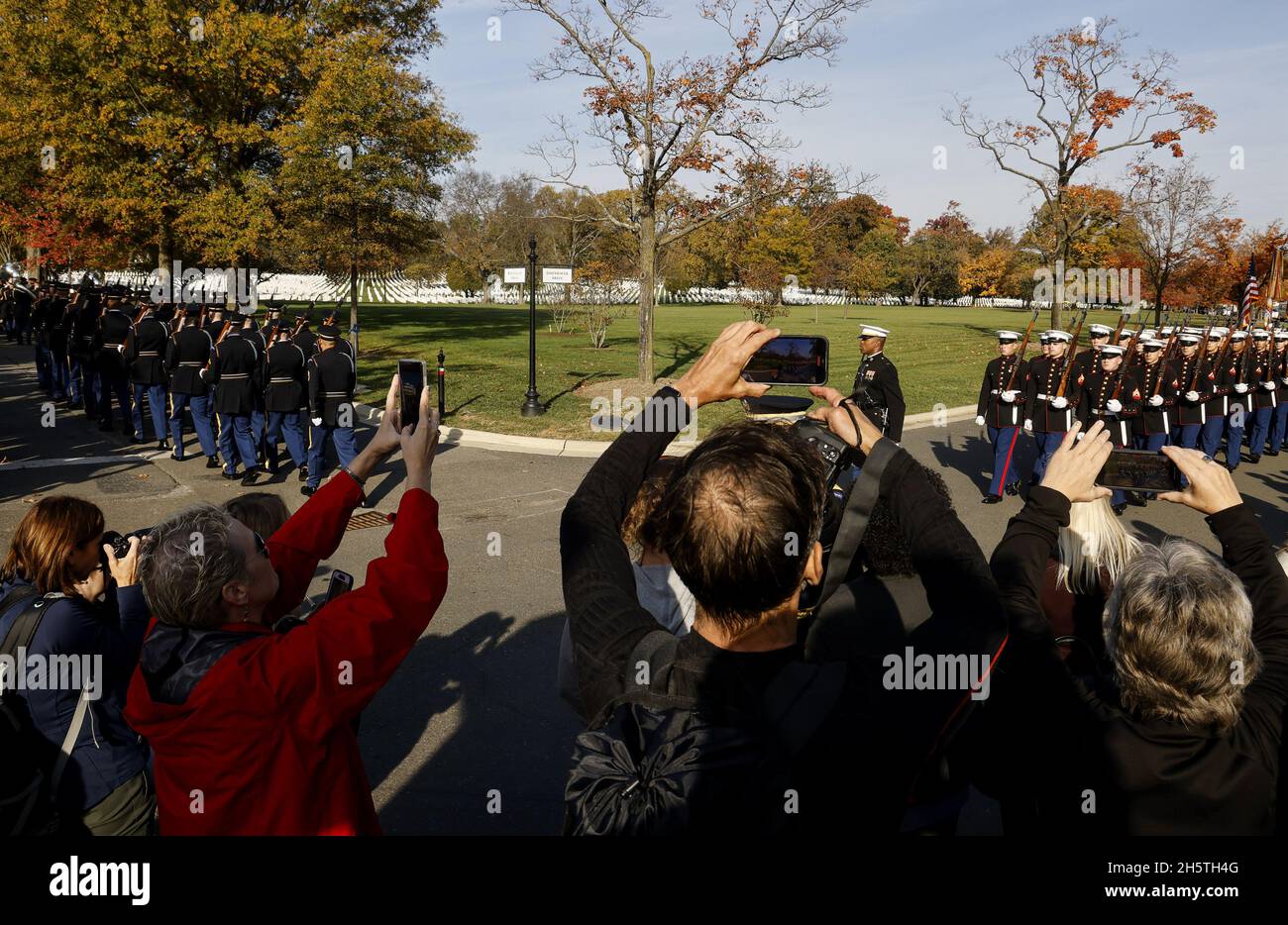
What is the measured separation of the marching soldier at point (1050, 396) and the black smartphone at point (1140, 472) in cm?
819

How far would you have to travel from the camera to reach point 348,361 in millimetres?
10492

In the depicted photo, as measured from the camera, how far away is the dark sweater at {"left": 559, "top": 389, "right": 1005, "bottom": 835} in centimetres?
139

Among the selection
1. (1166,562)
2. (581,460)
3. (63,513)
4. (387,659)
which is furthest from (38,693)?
(581,460)

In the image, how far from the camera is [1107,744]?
6.37ft

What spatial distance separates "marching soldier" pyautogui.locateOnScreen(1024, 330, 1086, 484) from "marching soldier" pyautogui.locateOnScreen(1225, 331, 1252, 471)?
12.9 feet

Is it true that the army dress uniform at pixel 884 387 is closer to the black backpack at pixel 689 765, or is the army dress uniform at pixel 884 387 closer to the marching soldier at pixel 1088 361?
the marching soldier at pixel 1088 361

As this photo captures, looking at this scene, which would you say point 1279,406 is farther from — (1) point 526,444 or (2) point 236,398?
(2) point 236,398

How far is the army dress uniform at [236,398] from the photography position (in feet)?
34.4

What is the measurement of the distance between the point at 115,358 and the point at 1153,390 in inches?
588

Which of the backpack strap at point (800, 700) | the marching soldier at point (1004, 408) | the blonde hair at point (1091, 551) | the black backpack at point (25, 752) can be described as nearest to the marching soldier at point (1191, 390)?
the marching soldier at point (1004, 408)

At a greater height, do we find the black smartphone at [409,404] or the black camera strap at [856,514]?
the black smartphone at [409,404]

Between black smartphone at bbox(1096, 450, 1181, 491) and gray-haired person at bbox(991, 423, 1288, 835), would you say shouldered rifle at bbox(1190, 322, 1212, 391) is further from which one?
gray-haired person at bbox(991, 423, 1288, 835)

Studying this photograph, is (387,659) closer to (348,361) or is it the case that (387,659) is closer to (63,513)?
(63,513)

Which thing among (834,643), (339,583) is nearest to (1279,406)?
(834,643)
